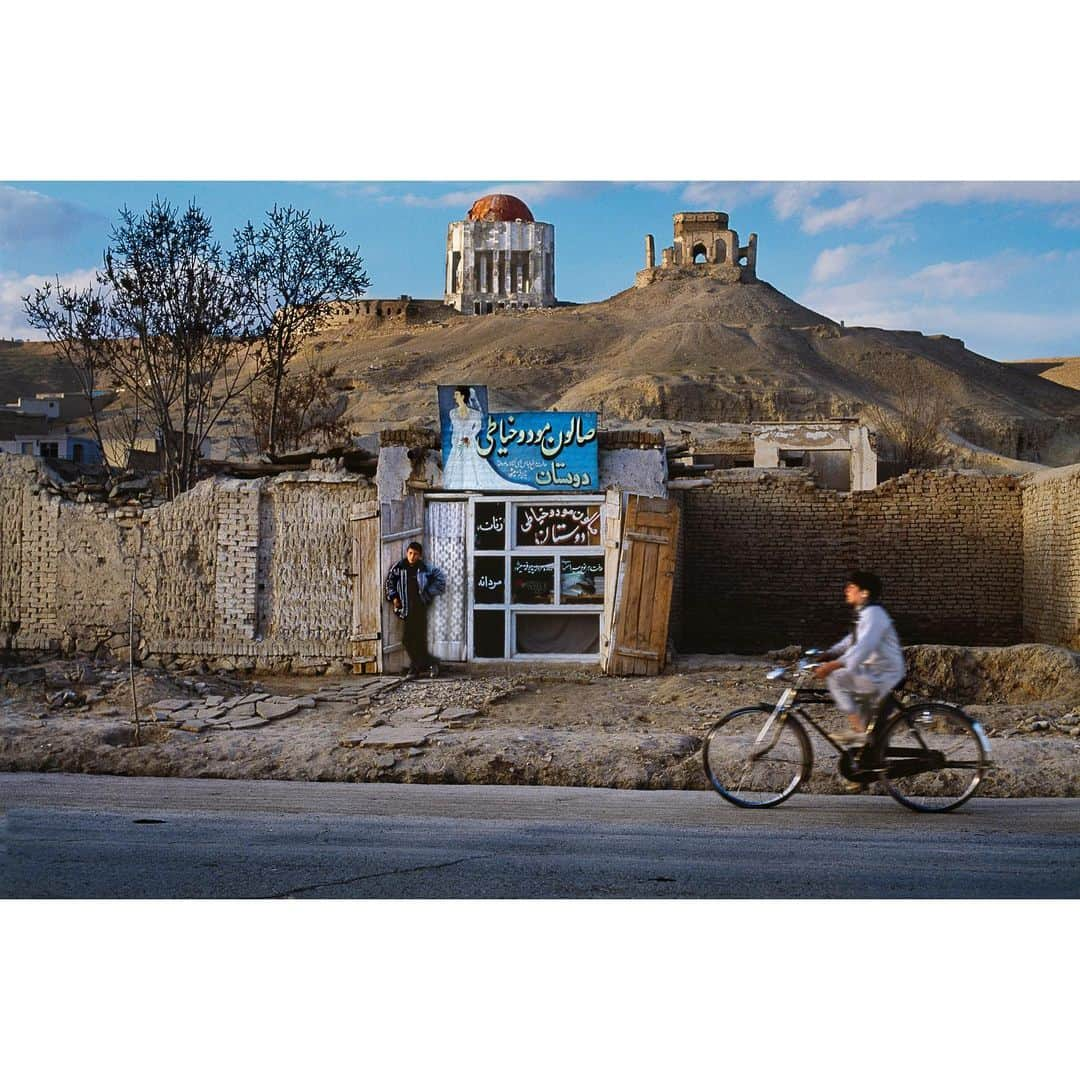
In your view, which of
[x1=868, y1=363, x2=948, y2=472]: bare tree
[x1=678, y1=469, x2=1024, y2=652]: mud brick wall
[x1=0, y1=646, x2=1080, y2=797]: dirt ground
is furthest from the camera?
[x1=868, y1=363, x2=948, y2=472]: bare tree

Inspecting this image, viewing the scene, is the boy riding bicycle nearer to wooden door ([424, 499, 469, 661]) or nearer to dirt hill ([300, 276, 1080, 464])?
wooden door ([424, 499, 469, 661])

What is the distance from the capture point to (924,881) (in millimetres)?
5953

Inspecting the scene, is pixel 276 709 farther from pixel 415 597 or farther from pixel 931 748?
pixel 931 748

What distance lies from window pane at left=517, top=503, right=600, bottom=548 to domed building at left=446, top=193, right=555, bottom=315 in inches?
3673

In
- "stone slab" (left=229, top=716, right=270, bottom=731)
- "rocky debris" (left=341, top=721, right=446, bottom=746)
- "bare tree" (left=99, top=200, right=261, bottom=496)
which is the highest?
"bare tree" (left=99, top=200, right=261, bottom=496)

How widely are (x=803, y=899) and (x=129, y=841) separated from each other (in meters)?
3.58

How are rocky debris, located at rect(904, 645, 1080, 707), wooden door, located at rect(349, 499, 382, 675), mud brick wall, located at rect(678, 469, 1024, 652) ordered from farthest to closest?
mud brick wall, located at rect(678, 469, 1024, 652) → wooden door, located at rect(349, 499, 382, 675) → rocky debris, located at rect(904, 645, 1080, 707)

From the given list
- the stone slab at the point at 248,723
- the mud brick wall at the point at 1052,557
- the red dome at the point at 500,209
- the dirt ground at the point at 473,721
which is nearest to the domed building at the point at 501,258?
the red dome at the point at 500,209

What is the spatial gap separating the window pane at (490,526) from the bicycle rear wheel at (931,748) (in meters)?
6.31

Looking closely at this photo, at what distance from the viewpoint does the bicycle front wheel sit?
728cm

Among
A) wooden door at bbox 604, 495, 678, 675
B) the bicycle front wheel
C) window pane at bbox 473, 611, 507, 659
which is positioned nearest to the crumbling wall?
window pane at bbox 473, 611, 507, 659

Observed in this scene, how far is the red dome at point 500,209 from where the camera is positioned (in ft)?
348

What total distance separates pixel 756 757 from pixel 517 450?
20.3 feet

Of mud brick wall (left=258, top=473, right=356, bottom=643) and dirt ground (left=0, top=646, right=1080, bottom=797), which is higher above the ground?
mud brick wall (left=258, top=473, right=356, bottom=643)
